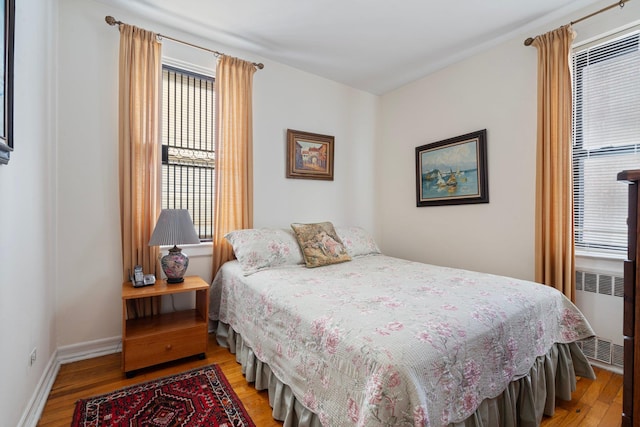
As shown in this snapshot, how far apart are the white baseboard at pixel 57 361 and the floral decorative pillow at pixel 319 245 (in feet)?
5.51

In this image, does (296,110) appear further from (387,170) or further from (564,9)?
(564,9)

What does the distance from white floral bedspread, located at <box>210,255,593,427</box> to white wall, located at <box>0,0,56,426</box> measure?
3.74 feet

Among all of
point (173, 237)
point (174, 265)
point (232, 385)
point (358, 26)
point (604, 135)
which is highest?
point (358, 26)

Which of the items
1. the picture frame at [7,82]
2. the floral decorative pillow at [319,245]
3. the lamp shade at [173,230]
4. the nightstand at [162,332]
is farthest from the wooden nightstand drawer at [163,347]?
the picture frame at [7,82]

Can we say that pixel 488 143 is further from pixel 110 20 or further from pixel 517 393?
pixel 110 20

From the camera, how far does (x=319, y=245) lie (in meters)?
2.70

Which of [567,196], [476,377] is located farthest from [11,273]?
[567,196]

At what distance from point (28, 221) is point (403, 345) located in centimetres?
200

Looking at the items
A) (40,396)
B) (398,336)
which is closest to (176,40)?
(40,396)

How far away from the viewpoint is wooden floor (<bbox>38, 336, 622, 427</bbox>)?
1592 millimetres

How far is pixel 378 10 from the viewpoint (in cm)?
232

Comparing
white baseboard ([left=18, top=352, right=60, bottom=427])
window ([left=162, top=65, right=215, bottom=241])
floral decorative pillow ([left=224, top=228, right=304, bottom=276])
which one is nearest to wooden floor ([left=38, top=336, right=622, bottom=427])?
white baseboard ([left=18, top=352, right=60, bottom=427])

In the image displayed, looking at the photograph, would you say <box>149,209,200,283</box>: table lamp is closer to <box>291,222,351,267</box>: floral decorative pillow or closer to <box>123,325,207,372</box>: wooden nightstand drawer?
<box>123,325,207,372</box>: wooden nightstand drawer

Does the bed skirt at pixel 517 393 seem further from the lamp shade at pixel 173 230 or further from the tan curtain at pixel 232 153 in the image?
the tan curtain at pixel 232 153
